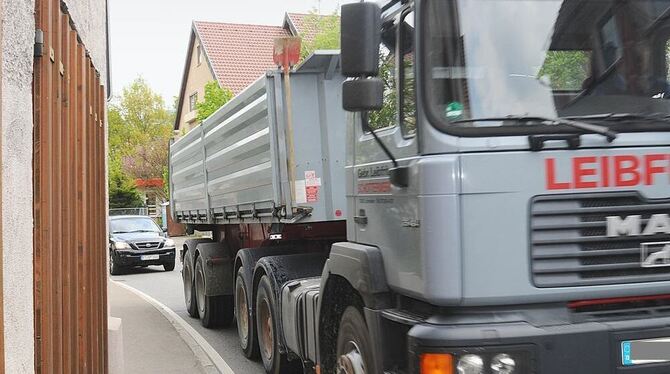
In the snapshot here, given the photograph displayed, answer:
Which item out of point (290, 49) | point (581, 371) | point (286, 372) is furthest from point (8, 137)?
point (286, 372)

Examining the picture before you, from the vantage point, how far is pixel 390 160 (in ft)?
13.0

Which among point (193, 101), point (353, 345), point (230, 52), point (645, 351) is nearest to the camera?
point (645, 351)

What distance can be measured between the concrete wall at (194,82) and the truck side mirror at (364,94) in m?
36.0

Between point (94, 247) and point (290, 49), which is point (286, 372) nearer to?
point (94, 247)

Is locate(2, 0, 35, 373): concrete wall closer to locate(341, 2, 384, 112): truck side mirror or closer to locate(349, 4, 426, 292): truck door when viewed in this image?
locate(341, 2, 384, 112): truck side mirror

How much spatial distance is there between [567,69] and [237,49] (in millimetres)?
37911

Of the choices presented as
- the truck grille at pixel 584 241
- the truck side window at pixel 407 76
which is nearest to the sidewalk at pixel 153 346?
the truck side window at pixel 407 76

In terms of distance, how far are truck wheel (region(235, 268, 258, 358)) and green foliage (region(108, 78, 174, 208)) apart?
162 feet

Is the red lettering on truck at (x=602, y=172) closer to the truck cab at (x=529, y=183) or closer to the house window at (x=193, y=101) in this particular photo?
the truck cab at (x=529, y=183)

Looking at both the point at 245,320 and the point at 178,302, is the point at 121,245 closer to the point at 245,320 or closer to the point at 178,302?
the point at 178,302

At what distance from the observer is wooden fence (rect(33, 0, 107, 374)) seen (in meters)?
3.49

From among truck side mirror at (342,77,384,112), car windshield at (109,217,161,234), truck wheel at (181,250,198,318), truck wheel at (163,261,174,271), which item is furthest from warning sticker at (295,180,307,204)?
car windshield at (109,217,161,234)

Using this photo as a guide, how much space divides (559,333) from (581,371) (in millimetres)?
185

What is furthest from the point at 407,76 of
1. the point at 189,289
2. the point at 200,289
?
the point at 189,289
